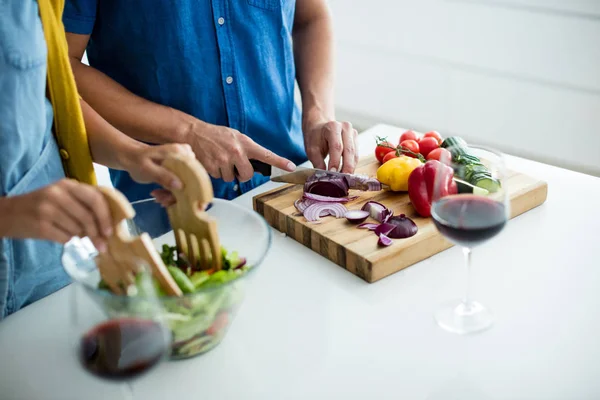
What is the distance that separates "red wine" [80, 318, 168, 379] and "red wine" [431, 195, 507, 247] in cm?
47

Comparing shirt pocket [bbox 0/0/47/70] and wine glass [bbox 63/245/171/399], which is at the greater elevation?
shirt pocket [bbox 0/0/47/70]

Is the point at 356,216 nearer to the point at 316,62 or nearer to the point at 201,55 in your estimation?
the point at 201,55

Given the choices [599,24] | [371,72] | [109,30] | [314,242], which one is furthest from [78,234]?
[371,72]

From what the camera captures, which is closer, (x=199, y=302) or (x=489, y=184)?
(x=199, y=302)

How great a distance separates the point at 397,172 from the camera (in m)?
1.41

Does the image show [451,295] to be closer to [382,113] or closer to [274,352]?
[274,352]

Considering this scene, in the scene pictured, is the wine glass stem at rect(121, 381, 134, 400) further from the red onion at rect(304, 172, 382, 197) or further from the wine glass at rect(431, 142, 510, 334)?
the red onion at rect(304, 172, 382, 197)

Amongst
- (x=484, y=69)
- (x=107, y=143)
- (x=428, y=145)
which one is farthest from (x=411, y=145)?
(x=484, y=69)

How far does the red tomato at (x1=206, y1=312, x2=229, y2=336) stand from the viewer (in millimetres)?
963

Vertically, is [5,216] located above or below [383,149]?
above

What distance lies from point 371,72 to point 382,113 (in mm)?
227

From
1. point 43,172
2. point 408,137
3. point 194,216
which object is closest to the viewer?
point 194,216

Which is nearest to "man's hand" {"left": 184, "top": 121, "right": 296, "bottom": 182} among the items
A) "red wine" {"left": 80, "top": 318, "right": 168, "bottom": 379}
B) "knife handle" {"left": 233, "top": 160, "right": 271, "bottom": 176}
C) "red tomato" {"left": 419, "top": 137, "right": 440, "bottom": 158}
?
"knife handle" {"left": 233, "top": 160, "right": 271, "bottom": 176}

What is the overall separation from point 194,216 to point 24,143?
0.36 m
